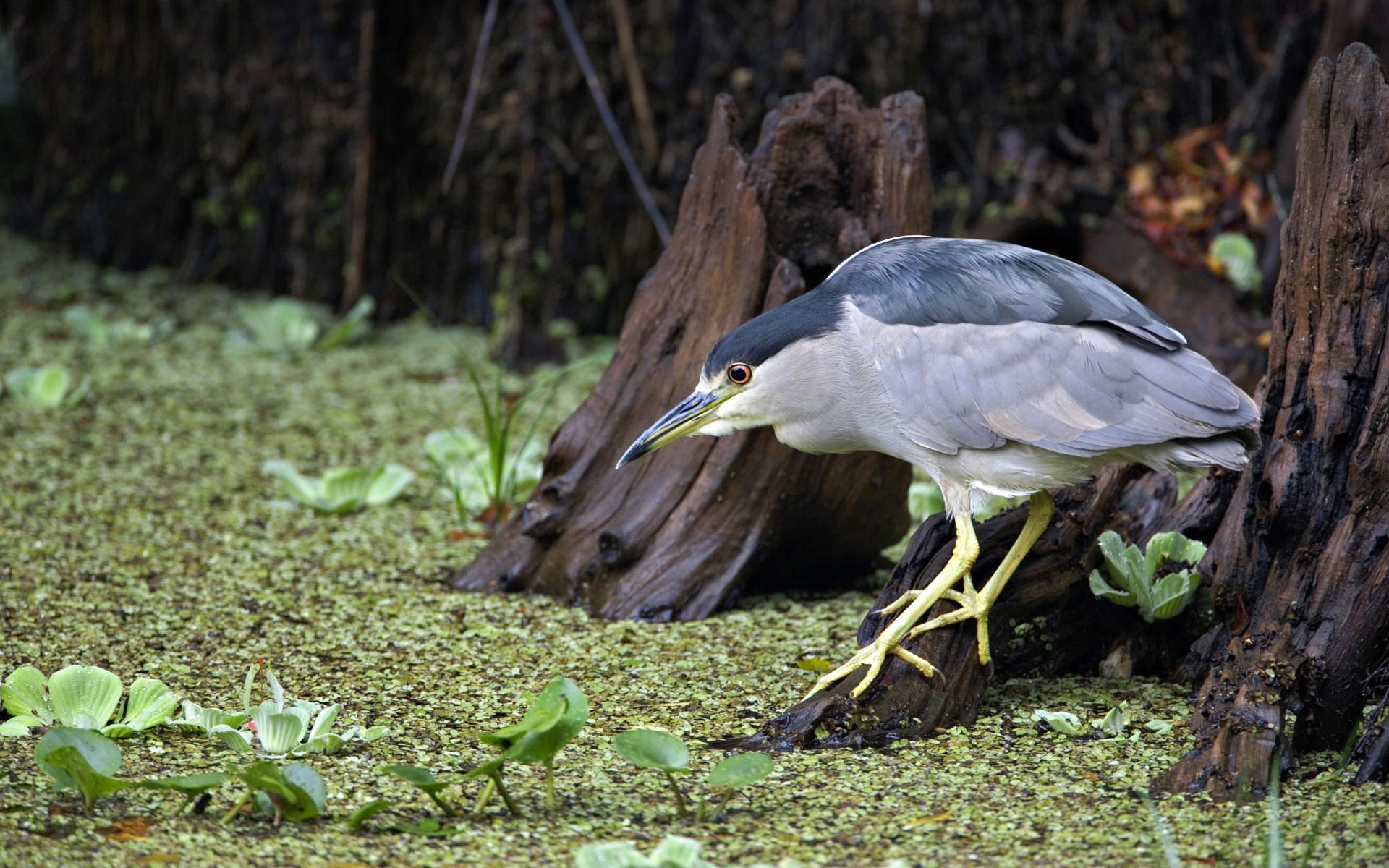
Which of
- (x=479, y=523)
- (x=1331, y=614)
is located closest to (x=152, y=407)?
(x=479, y=523)

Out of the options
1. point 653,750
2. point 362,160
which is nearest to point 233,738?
point 653,750

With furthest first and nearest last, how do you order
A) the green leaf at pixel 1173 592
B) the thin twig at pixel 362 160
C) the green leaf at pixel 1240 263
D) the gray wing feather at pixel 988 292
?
1. the thin twig at pixel 362 160
2. the green leaf at pixel 1240 263
3. the green leaf at pixel 1173 592
4. the gray wing feather at pixel 988 292

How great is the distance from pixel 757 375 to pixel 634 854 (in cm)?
105

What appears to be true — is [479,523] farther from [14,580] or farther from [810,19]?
[810,19]

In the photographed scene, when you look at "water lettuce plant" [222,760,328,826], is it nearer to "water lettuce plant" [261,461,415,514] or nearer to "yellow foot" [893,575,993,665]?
"yellow foot" [893,575,993,665]

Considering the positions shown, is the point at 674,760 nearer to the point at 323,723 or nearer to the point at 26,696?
the point at 323,723

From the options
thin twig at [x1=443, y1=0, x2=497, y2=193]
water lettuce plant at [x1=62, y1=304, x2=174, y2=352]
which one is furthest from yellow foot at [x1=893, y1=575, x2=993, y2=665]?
water lettuce plant at [x1=62, y1=304, x2=174, y2=352]

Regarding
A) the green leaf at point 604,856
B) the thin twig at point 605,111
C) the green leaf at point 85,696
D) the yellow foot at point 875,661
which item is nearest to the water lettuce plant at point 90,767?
the green leaf at point 85,696

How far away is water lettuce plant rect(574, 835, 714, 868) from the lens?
164cm

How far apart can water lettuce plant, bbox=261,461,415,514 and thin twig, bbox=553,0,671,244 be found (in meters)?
1.44

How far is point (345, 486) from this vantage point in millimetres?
3604

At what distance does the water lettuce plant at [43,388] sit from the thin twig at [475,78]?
55.8 inches

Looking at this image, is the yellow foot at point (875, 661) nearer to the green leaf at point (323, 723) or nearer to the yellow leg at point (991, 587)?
the yellow leg at point (991, 587)

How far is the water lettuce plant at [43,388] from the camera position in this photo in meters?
4.32
